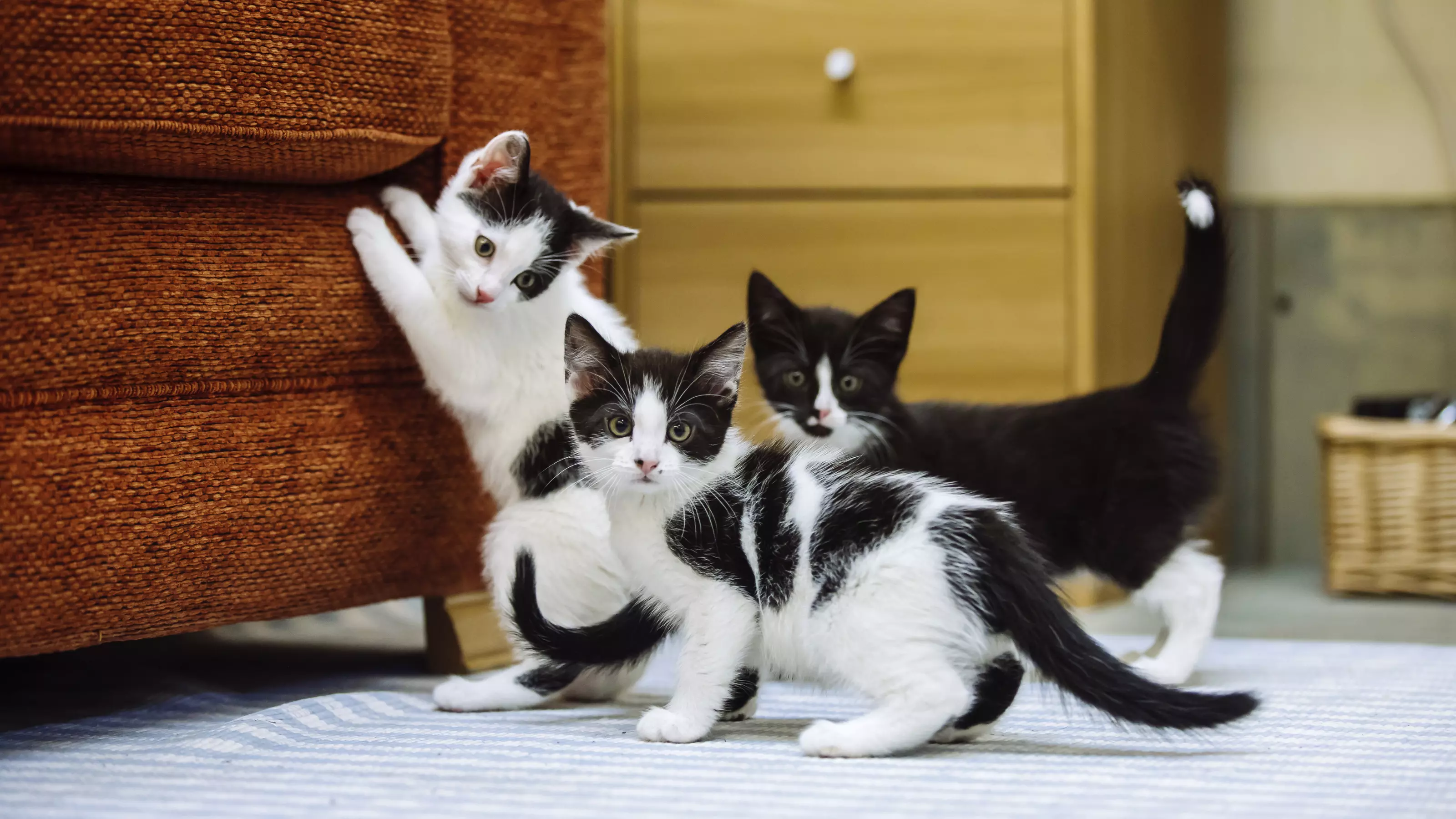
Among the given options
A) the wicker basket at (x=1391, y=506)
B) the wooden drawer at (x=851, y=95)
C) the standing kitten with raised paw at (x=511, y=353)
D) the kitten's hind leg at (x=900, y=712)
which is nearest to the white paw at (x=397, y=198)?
the standing kitten with raised paw at (x=511, y=353)

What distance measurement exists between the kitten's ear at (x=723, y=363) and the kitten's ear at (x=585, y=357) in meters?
0.08

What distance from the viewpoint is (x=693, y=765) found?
1118mm

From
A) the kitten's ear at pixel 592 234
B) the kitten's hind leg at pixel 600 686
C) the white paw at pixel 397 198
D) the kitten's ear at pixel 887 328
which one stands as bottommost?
the kitten's hind leg at pixel 600 686

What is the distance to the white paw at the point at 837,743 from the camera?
1122 millimetres

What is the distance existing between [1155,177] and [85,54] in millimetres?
1658

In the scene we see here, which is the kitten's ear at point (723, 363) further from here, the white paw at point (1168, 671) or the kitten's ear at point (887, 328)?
the white paw at point (1168, 671)

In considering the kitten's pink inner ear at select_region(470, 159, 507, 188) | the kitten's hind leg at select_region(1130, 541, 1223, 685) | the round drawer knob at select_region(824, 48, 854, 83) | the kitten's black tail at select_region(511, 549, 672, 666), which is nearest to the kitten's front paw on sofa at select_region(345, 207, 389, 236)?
the kitten's pink inner ear at select_region(470, 159, 507, 188)

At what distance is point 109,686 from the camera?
1505 mm

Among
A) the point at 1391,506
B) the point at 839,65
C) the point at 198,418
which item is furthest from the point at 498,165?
the point at 1391,506

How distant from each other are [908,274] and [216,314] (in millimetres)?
1056

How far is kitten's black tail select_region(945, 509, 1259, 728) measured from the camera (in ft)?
3.51

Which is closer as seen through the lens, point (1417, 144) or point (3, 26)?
point (3, 26)

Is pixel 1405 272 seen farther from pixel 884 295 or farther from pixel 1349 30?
pixel 884 295

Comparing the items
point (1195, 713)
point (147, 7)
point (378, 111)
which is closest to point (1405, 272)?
point (1195, 713)
